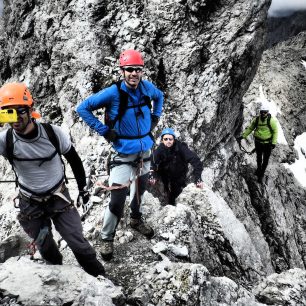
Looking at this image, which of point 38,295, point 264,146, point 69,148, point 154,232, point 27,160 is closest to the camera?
point 38,295

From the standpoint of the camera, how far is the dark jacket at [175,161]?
9.88 metres

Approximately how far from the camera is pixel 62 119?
1315cm

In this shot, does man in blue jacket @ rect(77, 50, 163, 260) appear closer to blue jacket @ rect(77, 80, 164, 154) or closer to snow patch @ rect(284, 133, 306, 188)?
blue jacket @ rect(77, 80, 164, 154)

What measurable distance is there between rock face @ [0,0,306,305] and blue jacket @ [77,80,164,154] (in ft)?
7.70

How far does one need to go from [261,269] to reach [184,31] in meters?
10.6

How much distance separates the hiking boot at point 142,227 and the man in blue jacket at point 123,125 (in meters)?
1.20

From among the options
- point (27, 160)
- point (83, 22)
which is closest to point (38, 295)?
point (27, 160)

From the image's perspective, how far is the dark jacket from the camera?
32.4 feet

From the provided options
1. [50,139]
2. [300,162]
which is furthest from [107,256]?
[300,162]

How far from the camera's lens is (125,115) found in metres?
6.33

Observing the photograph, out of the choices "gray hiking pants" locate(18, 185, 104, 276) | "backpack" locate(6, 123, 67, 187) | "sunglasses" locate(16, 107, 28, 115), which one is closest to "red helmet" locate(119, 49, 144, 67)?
"backpack" locate(6, 123, 67, 187)

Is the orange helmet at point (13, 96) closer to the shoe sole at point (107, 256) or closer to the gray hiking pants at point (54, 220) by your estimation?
the gray hiking pants at point (54, 220)

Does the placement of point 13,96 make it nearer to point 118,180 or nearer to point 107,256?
point 118,180

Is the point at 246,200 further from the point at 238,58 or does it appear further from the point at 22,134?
the point at 22,134
